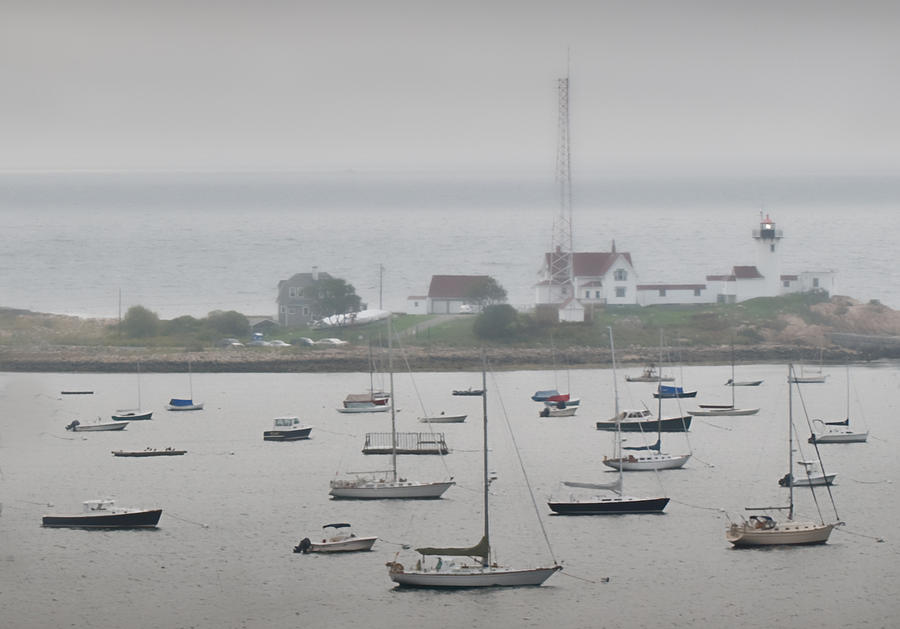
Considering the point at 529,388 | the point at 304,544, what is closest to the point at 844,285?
the point at 529,388

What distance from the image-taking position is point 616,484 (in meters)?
46.2

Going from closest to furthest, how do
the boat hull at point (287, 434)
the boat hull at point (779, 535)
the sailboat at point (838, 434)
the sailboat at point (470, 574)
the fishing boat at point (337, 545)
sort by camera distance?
the sailboat at point (470, 574)
the fishing boat at point (337, 545)
the boat hull at point (779, 535)
the sailboat at point (838, 434)
the boat hull at point (287, 434)

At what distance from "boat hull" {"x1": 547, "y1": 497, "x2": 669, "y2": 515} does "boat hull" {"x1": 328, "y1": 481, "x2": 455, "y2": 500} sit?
3.77 meters

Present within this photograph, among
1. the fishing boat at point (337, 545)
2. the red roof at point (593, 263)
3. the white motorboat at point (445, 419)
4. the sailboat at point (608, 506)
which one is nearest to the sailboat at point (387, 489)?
the sailboat at point (608, 506)

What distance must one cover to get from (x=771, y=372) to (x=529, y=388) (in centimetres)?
1474

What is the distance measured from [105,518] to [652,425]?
2521cm

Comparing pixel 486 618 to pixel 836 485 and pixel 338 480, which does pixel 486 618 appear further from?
pixel 836 485

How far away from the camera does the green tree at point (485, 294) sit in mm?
99312

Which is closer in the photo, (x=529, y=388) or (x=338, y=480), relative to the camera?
(x=338, y=480)

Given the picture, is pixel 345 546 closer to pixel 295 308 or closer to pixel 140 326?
pixel 140 326

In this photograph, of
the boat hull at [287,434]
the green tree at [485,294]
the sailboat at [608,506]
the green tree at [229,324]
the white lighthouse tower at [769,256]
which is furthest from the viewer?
the white lighthouse tower at [769,256]

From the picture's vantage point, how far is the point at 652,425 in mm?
61938

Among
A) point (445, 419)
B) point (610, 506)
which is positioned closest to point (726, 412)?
point (445, 419)

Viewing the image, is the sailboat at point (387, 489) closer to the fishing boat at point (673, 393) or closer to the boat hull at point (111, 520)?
the boat hull at point (111, 520)
